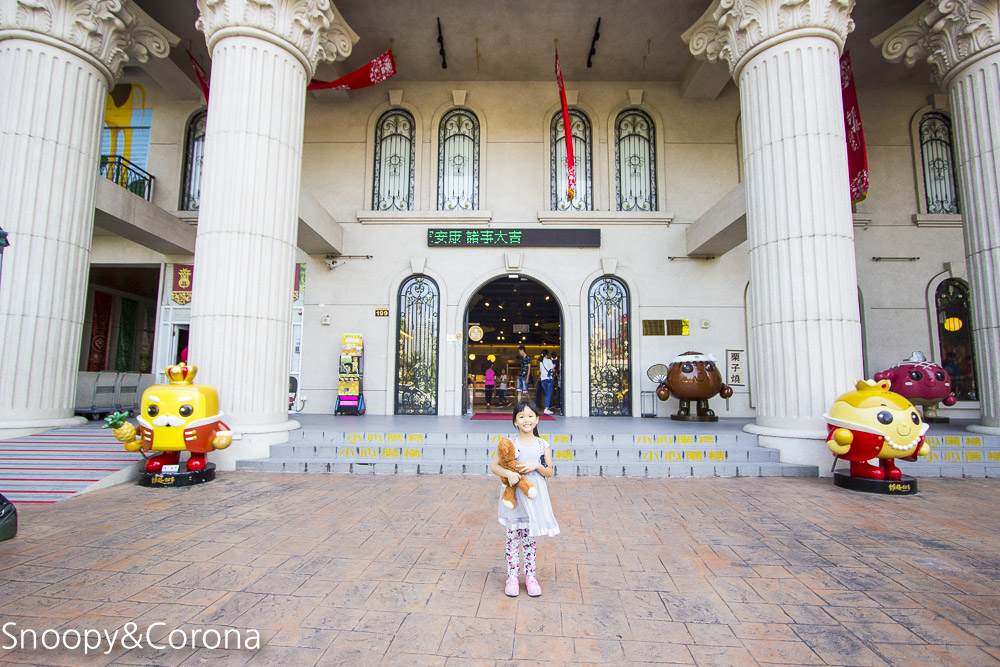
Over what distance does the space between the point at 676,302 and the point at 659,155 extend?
374cm

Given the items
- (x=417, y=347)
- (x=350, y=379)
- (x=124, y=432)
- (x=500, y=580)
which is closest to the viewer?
(x=500, y=580)

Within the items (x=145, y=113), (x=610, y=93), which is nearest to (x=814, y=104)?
(x=610, y=93)

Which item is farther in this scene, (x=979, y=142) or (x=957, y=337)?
(x=957, y=337)

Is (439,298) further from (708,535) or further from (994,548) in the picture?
(994,548)

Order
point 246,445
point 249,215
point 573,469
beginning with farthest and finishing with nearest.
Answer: point 249,215
point 246,445
point 573,469

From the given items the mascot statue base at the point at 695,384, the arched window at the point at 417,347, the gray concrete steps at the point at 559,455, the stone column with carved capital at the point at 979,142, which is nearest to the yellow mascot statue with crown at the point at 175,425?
the gray concrete steps at the point at 559,455

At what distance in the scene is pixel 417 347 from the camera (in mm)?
11859

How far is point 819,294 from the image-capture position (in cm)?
724

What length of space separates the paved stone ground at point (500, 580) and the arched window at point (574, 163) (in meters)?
8.38

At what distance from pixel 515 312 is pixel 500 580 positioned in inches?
690

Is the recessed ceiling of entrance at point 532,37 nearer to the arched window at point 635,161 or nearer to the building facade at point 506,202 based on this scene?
the building facade at point 506,202

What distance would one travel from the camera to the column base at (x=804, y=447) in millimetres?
7035

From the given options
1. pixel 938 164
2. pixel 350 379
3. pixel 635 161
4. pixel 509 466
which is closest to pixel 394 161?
pixel 350 379

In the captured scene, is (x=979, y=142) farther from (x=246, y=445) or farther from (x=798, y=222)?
(x=246, y=445)
